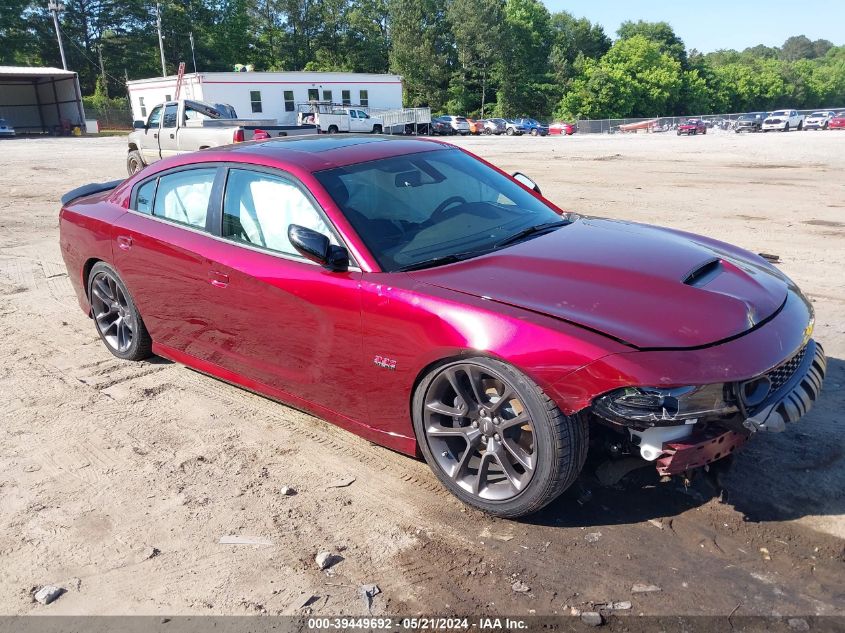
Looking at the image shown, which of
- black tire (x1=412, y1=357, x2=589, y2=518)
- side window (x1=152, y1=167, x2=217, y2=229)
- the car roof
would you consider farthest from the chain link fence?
black tire (x1=412, y1=357, x2=589, y2=518)

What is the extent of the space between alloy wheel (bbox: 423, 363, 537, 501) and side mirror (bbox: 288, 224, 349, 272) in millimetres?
770

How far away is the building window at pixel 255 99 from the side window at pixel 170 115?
1285 inches

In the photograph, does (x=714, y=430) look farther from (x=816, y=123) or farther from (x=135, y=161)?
(x=816, y=123)

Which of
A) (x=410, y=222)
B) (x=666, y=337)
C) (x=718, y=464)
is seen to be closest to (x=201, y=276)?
(x=410, y=222)

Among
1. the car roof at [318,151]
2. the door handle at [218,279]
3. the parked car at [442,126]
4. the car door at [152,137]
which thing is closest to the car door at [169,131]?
the car door at [152,137]

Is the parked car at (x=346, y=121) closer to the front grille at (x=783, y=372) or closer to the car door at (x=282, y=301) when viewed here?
the car door at (x=282, y=301)

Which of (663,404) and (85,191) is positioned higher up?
(85,191)

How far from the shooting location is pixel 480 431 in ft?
10.0

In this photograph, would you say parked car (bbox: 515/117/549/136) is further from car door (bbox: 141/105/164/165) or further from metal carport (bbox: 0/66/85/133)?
car door (bbox: 141/105/164/165)

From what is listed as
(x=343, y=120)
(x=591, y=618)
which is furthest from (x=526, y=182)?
(x=343, y=120)

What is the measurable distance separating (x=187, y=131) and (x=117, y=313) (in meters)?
10.6

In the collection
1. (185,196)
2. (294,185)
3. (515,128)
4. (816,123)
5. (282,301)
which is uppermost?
(294,185)

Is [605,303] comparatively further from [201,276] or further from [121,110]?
[121,110]

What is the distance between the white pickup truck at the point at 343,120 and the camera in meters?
37.6
